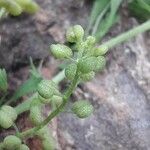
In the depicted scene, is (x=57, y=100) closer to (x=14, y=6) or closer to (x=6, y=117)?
(x=6, y=117)

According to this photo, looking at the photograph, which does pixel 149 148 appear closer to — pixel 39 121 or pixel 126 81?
pixel 126 81

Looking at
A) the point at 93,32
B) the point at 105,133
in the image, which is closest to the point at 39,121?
the point at 105,133

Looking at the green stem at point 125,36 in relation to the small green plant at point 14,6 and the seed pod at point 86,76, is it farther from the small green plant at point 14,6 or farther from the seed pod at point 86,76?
the seed pod at point 86,76

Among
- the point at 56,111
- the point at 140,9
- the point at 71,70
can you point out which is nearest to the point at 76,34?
the point at 71,70

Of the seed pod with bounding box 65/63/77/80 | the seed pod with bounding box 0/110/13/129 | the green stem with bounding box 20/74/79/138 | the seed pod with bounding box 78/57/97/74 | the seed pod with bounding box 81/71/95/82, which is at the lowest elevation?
the seed pod with bounding box 0/110/13/129

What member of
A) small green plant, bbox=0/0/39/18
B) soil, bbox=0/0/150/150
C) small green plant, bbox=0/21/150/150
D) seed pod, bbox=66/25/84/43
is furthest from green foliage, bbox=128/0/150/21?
seed pod, bbox=66/25/84/43

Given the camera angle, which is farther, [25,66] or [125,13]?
[125,13]

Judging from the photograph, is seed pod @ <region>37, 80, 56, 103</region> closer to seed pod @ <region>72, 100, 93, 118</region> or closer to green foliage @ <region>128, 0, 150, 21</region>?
seed pod @ <region>72, 100, 93, 118</region>
